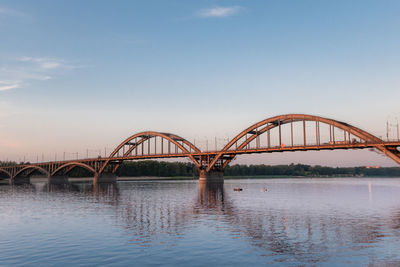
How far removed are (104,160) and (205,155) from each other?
45.5 metres

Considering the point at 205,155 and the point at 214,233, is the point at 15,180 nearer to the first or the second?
the point at 205,155

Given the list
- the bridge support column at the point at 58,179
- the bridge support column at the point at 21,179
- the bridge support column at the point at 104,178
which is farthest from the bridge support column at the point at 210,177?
the bridge support column at the point at 21,179

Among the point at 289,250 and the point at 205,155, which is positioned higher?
the point at 205,155

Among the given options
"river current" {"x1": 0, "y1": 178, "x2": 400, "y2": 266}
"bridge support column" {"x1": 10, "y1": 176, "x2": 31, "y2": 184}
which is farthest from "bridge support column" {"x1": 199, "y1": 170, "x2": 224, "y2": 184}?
"bridge support column" {"x1": 10, "y1": 176, "x2": 31, "y2": 184}

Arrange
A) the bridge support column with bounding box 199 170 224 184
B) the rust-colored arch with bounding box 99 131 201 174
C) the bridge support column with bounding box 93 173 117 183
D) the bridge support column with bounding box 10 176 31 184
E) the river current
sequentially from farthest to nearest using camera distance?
the bridge support column with bounding box 10 176 31 184, the bridge support column with bounding box 93 173 117 183, the rust-colored arch with bounding box 99 131 201 174, the bridge support column with bounding box 199 170 224 184, the river current

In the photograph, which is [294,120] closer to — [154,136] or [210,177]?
[210,177]

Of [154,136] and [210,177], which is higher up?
[154,136]

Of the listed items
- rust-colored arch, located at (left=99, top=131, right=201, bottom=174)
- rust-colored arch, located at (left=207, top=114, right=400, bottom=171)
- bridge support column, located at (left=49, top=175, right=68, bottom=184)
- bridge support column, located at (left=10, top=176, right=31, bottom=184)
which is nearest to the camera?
rust-colored arch, located at (left=207, top=114, right=400, bottom=171)

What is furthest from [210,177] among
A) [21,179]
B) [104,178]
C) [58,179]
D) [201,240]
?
[21,179]

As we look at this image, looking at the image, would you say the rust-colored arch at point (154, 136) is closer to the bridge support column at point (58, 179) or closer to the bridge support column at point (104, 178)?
the bridge support column at point (104, 178)

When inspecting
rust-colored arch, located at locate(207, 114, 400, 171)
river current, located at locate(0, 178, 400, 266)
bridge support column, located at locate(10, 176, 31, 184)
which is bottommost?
bridge support column, located at locate(10, 176, 31, 184)

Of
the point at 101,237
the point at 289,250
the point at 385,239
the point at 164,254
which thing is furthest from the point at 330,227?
the point at 101,237

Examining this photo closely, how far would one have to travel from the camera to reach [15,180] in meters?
157

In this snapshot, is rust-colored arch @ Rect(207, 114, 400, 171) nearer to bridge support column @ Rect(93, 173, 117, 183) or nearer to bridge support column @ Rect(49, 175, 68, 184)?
bridge support column @ Rect(93, 173, 117, 183)
